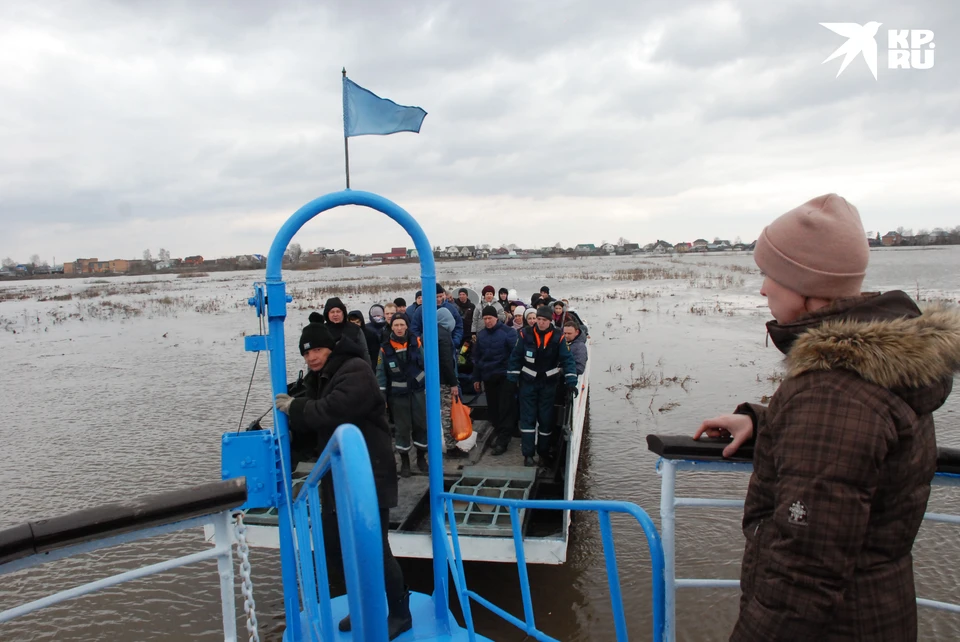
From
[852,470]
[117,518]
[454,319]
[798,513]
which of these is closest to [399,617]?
[117,518]

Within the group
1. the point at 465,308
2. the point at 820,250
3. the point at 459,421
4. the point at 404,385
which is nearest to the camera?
the point at 820,250

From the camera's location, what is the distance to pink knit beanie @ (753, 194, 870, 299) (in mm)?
1461

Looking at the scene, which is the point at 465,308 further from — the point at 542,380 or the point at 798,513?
the point at 798,513

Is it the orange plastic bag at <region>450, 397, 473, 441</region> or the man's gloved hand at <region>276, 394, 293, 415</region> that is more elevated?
the man's gloved hand at <region>276, 394, 293, 415</region>

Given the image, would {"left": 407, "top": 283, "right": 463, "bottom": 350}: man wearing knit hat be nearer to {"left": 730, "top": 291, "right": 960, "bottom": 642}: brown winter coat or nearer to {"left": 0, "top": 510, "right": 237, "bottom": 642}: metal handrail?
{"left": 0, "top": 510, "right": 237, "bottom": 642}: metal handrail

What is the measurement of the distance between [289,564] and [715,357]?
13822mm

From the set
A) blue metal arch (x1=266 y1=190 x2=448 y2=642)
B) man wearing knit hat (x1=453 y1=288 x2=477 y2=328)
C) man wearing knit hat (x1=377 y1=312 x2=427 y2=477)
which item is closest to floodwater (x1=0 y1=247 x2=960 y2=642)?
man wearing knit hat (x1=377 y1=312 x2=427 y2=477)

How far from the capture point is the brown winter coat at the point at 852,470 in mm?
1243

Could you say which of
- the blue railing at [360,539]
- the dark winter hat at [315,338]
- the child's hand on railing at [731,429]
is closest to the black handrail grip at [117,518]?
the blue railing at [360,539]

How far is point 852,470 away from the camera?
1233mm

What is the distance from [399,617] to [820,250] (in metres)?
3.36

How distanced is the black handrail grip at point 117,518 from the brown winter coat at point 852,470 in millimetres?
1693

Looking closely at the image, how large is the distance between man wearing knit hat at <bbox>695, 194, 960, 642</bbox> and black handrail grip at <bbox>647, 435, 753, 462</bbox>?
466 mm

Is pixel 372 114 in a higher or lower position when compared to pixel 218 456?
higher
